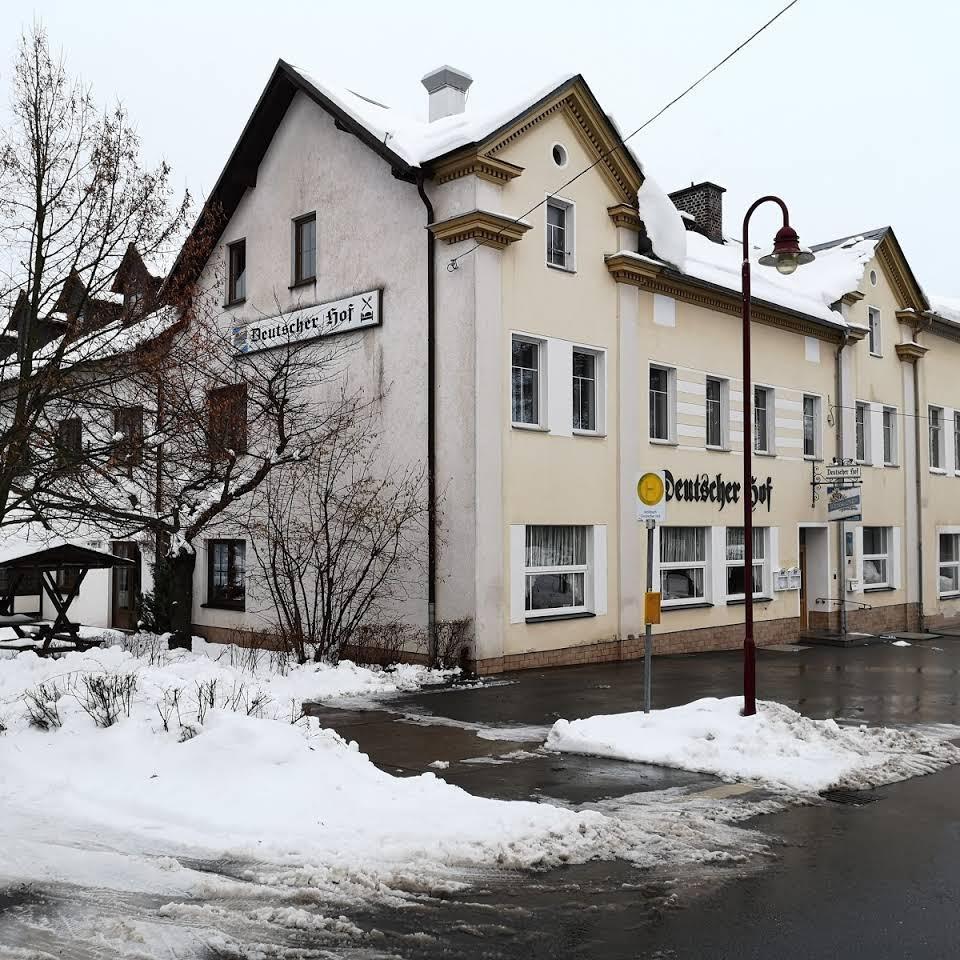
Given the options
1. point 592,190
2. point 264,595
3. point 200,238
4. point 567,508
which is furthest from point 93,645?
point 592,190

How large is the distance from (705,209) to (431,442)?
14831 mm

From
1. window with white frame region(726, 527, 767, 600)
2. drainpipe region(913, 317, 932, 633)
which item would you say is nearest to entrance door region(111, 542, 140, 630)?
window with white frame region(726, 527, 767, 600)

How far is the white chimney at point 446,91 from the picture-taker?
2095 centimetres

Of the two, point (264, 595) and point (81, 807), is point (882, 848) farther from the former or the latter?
point (264, 595)

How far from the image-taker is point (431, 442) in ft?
55.7

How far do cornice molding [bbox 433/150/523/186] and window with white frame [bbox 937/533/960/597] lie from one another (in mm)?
19503

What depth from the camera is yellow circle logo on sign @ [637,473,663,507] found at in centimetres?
1148

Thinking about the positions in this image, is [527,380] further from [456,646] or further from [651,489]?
[651,489]

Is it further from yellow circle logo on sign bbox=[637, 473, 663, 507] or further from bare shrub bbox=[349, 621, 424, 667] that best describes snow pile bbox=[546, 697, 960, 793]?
bare shrub bbox=[349, 621, 424, 667]

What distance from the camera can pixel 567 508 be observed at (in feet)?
59.2

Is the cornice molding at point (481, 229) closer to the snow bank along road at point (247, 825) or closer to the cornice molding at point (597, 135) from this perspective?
the cornice molding at point (597, 135)

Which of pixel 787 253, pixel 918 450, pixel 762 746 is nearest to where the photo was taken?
pixel 762 746

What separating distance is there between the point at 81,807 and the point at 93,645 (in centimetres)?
1167

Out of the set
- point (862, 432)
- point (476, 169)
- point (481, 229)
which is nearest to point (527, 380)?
point (481, 229)
